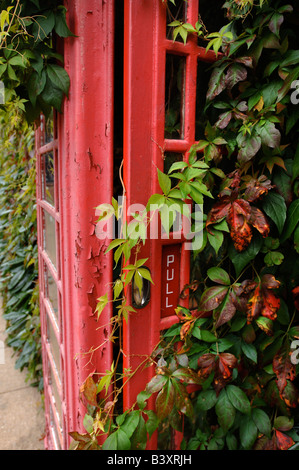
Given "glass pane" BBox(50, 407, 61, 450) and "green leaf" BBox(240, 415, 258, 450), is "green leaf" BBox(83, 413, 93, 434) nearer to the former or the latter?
"green leaf" BBox(240, 415, 258, 450)

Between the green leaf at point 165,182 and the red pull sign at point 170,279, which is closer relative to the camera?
the green leaf at point 165,182

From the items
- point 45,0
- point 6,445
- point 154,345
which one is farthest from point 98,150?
point 6,445

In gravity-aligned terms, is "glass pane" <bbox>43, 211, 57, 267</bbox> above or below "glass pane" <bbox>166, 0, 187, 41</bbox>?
below

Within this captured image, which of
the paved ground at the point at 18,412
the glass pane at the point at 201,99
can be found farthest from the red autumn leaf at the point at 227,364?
the paved ground at the point at 18,412

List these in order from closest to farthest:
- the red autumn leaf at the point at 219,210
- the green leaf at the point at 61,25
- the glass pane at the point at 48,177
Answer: the green leaf at the point at 61,25 → the red autumn leaf at the point at 219,210 → the glass pane at the point at 48,177

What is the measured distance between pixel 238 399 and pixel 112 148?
0.96 m

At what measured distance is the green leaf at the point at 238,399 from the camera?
1102 mm

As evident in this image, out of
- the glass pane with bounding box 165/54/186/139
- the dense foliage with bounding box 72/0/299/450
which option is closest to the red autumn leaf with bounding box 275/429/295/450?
the dense foliage with bounding box 72/0/299/450

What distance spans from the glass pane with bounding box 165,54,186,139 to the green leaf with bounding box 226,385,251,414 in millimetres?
907

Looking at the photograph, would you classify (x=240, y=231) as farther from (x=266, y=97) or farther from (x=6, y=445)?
(x=6, y=445)

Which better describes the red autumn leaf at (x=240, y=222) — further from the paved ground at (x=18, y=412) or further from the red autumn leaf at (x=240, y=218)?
the paved ground at (x=18, y=412)

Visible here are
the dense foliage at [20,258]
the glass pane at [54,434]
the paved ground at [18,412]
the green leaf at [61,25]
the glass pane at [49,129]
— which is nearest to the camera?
the green leaf at [61,25]

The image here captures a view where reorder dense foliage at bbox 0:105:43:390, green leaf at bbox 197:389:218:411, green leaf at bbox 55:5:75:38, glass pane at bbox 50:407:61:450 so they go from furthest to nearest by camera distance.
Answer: dense foliage at bbox 0:105:43:390 < glass pane at bbox 50:407:61:450 < green leaf at bbox 197:389:218:411 < green leaf at bbox 55:5:75:38

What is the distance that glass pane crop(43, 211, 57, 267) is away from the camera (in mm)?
1524
